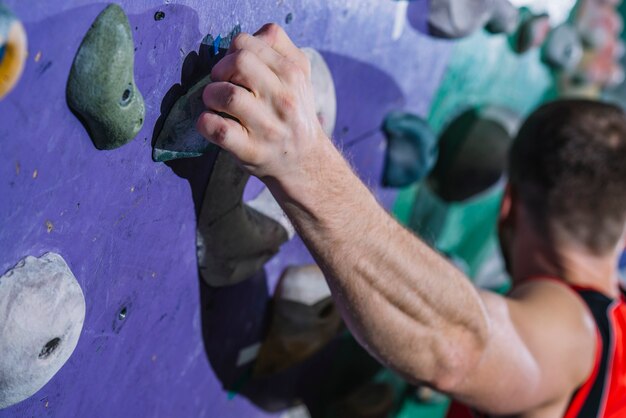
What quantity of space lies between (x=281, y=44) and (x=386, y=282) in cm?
31

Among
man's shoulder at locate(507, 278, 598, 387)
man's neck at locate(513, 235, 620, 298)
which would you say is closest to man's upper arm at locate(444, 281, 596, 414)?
man's shoulder at locate(507, 278, 598, 387)

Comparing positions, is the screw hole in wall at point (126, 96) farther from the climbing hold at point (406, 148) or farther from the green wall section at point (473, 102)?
the green wall section at point (473, 102)

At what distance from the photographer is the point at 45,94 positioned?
66 cm

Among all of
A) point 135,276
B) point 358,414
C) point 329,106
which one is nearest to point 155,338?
point 135,276

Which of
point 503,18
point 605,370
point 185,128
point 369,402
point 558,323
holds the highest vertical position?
point 185,128

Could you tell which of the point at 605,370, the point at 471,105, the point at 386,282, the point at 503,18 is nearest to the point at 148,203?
the point at 386,282

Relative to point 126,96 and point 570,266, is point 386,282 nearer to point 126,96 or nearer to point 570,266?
point 126,96

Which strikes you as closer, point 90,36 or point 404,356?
point 90,36

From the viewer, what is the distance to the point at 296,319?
130 centimetres

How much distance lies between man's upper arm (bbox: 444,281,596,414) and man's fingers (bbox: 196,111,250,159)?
49 cm

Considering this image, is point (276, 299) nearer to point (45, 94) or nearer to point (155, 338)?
point (155, 338)

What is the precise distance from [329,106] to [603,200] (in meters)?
0.63

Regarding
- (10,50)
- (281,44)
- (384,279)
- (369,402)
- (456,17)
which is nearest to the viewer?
(10,50)

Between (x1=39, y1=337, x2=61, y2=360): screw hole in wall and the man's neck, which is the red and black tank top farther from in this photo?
(x1=39, y1=337, x2=61, y2=360): screw hole in wall
